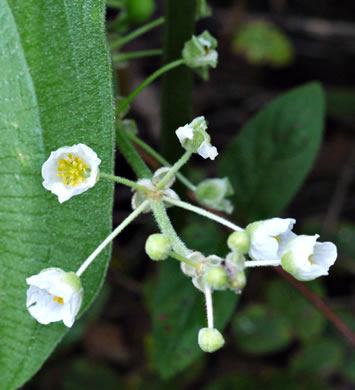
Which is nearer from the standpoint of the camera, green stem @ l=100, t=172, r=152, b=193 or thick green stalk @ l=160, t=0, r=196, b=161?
green stem @ l=100, t=172, r=152, b=193

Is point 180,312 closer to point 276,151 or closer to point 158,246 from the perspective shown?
point 276,151

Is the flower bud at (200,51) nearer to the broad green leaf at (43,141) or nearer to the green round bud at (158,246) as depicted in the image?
the broad green leaf at (43,141)

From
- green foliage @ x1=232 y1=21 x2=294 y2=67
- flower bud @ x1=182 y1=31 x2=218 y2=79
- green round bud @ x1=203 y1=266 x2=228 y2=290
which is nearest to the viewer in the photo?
green round bud @ x1=203 y1=266 x2=228 y2=290

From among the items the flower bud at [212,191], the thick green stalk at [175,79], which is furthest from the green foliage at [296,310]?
the flower bud at [212,191]

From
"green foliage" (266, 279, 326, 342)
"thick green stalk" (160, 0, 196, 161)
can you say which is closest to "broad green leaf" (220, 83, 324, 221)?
"thick green stalk" (160, 0, 196, 161)

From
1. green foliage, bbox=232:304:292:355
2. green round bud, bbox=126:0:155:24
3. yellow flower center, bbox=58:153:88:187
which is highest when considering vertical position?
green round bud, bbox=126:0:155:24

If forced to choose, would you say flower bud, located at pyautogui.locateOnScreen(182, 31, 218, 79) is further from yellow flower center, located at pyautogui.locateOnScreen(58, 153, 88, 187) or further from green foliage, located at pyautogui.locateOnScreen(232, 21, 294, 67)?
green foliage, located at pyautogui.locateOnScreen(232, 21, 294, 67)
